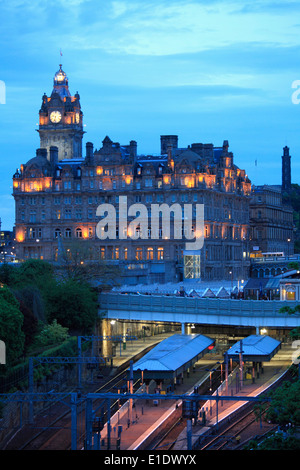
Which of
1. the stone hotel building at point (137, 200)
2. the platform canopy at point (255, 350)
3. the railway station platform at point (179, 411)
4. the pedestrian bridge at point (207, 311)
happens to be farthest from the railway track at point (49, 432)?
the stone hotel building at point (137, 200)

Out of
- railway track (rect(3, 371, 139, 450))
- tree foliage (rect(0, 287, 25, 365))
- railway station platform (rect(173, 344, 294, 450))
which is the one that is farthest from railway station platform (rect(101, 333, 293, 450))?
tree foliage (rect(0, 287, 25, 365))

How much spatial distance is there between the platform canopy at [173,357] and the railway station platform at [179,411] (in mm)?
1936

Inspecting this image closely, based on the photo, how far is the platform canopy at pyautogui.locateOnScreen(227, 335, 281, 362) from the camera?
293ft

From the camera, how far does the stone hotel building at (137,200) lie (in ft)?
570

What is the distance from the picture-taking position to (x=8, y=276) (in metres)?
110

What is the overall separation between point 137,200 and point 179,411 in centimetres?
10439

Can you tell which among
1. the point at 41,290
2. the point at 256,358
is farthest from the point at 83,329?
the point at 256,358

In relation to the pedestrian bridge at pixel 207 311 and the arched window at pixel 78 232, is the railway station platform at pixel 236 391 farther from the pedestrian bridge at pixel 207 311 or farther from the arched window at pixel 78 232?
the arched window at pixel 78 232

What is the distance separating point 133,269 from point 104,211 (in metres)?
21.0

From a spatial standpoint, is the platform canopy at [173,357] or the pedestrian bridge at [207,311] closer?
the platform canopy at [173,357]

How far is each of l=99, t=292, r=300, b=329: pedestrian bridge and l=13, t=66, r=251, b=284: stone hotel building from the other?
5780 cm

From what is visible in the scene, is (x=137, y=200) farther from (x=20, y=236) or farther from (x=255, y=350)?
(x=255, y=350)

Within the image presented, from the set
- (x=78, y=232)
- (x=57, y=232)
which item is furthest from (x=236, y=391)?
(x=57, y=232)
